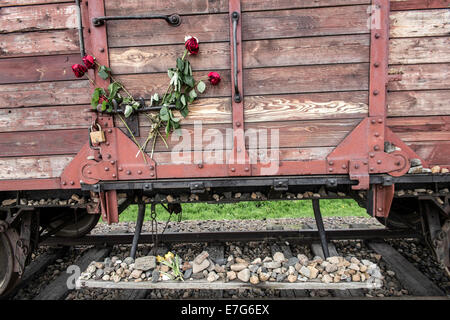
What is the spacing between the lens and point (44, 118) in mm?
2682

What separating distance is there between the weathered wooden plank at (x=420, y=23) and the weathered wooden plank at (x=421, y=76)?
29 centimetres

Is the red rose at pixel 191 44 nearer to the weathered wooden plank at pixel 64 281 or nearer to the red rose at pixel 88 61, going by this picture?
the red rose at pixel 88 61

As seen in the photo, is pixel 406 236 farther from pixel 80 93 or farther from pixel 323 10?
pixel 80 93

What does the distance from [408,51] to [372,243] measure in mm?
2629

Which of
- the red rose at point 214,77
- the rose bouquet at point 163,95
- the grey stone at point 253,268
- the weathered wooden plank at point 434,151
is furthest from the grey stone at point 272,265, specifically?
the red rose at point 214,77

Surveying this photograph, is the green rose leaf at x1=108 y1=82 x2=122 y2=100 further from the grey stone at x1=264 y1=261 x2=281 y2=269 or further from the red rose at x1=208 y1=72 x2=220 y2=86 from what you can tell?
the grey stone at x1=264 y1=261 x2=281 y2=269

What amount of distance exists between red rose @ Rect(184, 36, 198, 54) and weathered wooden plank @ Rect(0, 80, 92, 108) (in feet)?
3.63

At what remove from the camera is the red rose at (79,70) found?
238 centimetres

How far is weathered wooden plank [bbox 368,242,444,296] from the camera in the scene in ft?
9.41

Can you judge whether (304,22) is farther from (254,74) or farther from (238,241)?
(238,241)

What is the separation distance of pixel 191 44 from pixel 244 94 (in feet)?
2.06

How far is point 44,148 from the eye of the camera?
2707 mm

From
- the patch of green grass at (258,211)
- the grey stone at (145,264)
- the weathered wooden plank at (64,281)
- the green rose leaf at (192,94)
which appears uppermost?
the green rose leaf at (192,94)

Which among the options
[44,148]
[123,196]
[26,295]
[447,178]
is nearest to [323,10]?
[447,178]
